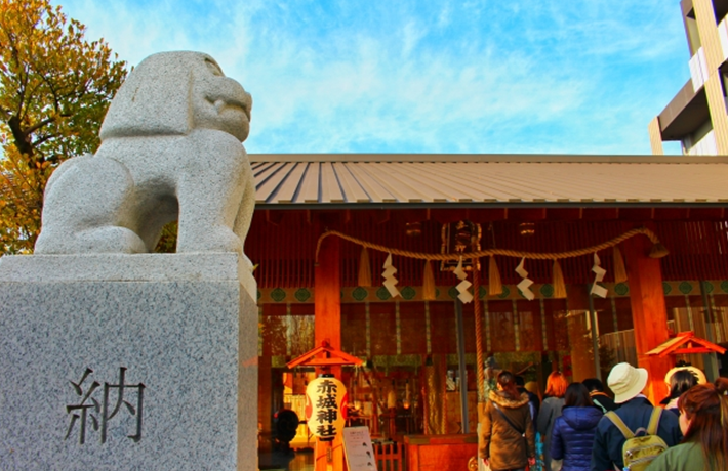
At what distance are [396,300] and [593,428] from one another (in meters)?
5.16

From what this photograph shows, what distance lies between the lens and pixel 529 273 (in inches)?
341

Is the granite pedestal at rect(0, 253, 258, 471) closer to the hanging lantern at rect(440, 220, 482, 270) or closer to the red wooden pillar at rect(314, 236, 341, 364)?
the red wooden pillar at rect(314, 236, 341, 364)

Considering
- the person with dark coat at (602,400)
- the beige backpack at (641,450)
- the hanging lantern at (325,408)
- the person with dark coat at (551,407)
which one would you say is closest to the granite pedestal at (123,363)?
the beige backpack at (641,450)

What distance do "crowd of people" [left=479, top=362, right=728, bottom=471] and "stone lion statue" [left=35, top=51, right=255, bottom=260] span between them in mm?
1947

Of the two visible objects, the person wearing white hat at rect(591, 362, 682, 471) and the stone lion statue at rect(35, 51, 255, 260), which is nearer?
the stone lion statue at rect(35, 51, 255, 260)

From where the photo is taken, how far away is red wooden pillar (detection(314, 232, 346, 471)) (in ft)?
21.3

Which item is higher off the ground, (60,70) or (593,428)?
(60,70)

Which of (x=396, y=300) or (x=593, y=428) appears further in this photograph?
(x=396, y=300)

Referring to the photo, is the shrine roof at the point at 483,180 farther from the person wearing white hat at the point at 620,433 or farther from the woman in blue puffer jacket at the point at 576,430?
the person wearing white hat at the point at 620,433

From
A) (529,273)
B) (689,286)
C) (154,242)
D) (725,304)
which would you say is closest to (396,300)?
(529,273)

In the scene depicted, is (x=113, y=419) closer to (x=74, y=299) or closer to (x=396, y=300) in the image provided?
(x=74, y=299)

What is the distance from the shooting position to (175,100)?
8.50ft

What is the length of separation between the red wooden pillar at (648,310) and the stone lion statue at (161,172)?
20.8 ft

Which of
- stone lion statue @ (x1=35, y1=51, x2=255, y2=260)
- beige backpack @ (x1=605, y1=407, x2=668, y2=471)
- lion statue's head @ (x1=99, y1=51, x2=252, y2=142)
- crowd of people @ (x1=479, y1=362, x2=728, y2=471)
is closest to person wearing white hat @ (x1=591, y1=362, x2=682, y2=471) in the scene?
crowd of people @ (x1=479, y1=362, x2=728, y2=471)
